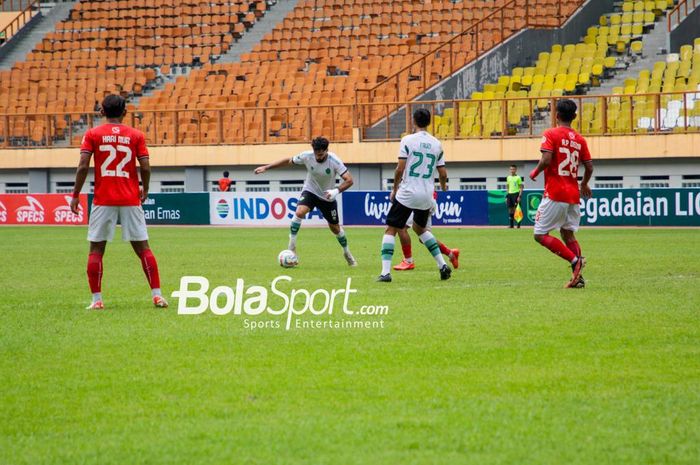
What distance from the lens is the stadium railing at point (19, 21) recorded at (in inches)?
2110

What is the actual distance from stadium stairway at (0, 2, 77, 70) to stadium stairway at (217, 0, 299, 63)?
31.8 feet

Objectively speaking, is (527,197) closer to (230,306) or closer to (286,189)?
(286,189)

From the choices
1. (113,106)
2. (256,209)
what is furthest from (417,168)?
(256,209)

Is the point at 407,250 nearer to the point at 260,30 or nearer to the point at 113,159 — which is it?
the point at 113,159

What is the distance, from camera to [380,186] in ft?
134

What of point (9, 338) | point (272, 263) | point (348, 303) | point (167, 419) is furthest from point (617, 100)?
point (167, 419)

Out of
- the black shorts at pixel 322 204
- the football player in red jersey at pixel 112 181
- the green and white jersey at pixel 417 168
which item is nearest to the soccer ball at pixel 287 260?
the black shorts at pixel 322 204

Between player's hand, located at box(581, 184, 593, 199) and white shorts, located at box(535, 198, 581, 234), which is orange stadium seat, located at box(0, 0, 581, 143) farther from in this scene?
white shorts, located at box(535, 198, 581, 234)

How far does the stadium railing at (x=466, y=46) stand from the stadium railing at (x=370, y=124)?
0.97 meters

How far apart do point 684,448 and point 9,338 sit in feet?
19.8

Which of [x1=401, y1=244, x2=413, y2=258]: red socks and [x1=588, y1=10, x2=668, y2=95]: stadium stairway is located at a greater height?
[x1=588, y1=10, x2=668, y2=95]: stadium stairway

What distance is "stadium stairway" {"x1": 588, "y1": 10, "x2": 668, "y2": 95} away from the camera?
3919 centimetres

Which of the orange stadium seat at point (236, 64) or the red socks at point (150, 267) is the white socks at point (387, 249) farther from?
the orange stadium seat at point (236, 64)

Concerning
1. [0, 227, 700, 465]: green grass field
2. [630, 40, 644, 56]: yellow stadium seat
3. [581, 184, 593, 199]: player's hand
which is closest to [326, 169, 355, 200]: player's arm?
[0, 227, 700, 465]: green grass field
